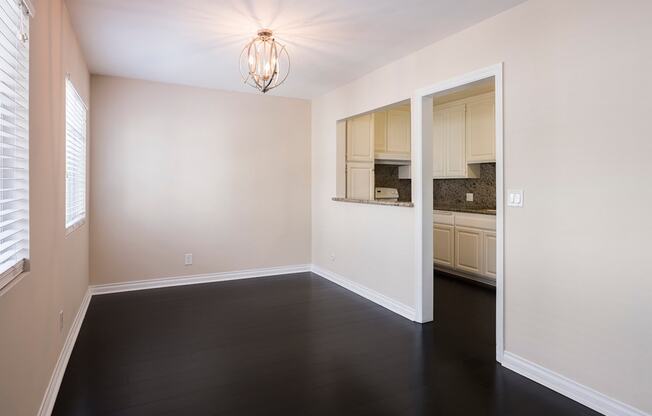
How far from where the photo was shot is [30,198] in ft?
5.66

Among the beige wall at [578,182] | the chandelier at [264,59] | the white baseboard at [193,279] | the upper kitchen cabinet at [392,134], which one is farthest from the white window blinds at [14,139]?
the upper kitchen cabinet at [392,134]

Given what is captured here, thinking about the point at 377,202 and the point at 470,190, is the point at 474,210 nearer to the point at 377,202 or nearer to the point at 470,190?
the point at 470,190

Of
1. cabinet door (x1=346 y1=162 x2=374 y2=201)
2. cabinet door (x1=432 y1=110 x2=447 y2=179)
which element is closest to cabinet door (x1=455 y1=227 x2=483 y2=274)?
cabinet door (x1=432 y1=110 x2=447 y2=179)

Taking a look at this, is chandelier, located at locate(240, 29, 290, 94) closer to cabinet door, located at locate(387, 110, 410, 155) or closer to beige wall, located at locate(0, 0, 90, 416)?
beige wall, located at locate(0, 0, 90, 416)

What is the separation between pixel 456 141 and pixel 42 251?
4.81 m

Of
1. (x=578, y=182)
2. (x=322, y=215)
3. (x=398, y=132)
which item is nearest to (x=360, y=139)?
(x=398, y=132)

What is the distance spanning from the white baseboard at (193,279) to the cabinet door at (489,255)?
7.75ft

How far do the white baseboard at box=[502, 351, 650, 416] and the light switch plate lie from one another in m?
1.02

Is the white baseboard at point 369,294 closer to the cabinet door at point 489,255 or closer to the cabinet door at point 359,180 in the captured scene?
the cabinet door at point 359,180

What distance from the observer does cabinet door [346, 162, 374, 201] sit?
4918 mm

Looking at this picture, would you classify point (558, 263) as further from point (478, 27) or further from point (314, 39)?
point (314, 39)

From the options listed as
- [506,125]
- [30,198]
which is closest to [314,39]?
[506,125]

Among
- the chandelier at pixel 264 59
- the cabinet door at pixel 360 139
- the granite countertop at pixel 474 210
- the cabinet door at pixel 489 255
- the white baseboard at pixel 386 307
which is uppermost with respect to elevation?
the chandelier at pixel 264 59

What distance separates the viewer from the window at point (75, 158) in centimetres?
299
